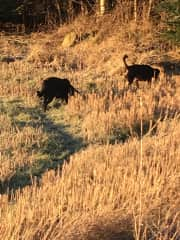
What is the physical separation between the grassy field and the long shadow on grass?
0.02m

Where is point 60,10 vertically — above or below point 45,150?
above

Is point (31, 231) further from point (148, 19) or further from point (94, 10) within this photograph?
point (94, 10)

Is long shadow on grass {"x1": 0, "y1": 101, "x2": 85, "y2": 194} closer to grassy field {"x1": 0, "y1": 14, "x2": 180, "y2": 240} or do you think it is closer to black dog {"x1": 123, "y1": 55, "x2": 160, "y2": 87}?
grassy field {"x1": 0, "y1": 14, "x2": 180, "y2": 240}

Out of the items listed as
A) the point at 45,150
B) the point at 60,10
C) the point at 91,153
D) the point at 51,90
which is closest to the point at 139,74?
the point at 51,90

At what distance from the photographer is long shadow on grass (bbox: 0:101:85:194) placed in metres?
→ 7.35

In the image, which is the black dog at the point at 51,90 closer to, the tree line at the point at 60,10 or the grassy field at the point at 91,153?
the grassy field at the point at 91,153

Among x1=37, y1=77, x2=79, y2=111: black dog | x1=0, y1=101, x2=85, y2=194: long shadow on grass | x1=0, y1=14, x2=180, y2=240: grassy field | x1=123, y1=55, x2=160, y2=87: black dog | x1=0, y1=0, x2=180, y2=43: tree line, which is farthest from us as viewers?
x1=0, y1=0, x2=180, y2=43: tree line

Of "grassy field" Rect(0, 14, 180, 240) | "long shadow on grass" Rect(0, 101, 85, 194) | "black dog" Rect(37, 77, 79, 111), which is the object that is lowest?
"long shadow on grass" Rect(0, 101, 85, 194)

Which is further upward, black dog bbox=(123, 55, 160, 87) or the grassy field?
black dog bbox=(123, 55, 160, 87)

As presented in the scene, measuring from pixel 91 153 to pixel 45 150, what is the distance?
39.8 inches

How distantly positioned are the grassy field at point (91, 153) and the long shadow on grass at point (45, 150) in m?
0.02

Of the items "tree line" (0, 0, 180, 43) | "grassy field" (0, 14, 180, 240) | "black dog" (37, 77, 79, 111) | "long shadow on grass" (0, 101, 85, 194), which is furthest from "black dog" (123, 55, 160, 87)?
"tree line" (0, 0, 180, 43)

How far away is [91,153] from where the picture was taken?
789 cm

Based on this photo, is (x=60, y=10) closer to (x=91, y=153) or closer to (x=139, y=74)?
(x=139, y=74)
